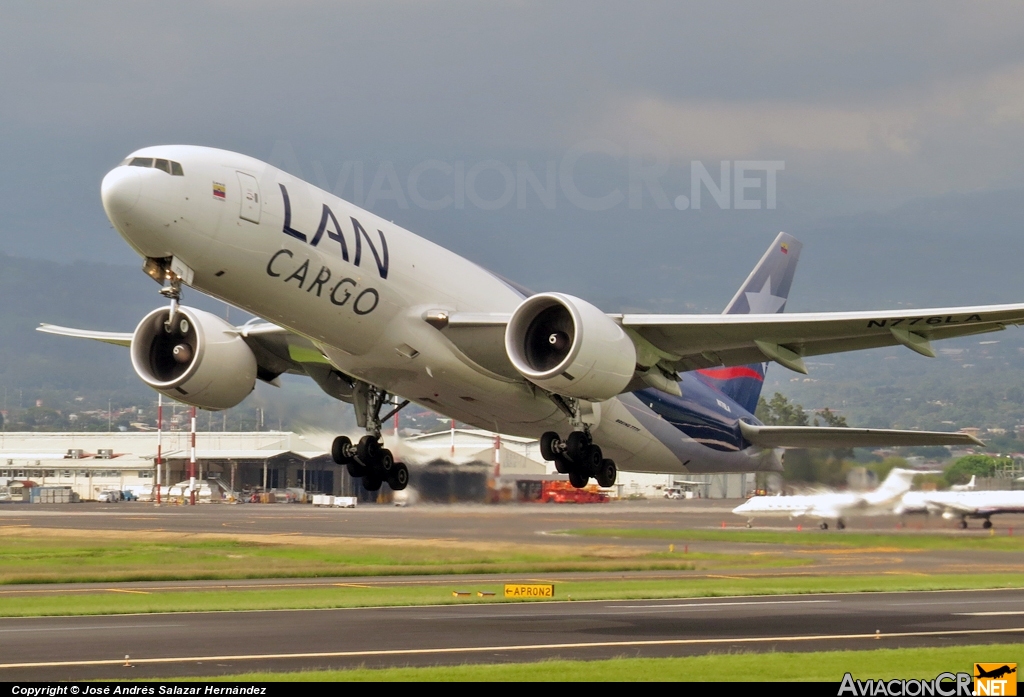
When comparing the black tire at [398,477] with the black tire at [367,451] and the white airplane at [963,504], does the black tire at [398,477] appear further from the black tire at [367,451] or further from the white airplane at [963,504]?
the white airplane at [963,504]

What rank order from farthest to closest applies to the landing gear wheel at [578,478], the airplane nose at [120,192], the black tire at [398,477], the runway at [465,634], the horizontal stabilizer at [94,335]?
the black tire at [398,477], the horizontal stabilizer at [94,335], the landing gear wheel at [578,478], the runway at [465,634], the airplane nose at [120,192]

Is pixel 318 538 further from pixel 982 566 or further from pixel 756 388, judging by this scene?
pixel 982 566

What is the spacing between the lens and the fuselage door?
828 inches

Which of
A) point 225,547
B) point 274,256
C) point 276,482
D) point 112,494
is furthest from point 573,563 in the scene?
point 112,494

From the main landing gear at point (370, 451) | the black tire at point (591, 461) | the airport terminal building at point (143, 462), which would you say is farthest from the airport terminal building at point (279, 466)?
the black tire at point (591, 461)

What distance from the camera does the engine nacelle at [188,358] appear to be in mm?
25125

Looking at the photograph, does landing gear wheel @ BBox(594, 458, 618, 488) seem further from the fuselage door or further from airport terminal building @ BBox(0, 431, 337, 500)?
airport terminal building @ BBox(0, 431, 337, 500)

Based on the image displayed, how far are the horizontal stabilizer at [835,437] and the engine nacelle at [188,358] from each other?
42.8 feet

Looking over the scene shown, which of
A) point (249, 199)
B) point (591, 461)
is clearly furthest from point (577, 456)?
point (249, 199)

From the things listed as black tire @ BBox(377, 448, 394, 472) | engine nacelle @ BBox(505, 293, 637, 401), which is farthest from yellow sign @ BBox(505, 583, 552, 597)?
engine nacelle @ BBox(505, 293, 637, 401)

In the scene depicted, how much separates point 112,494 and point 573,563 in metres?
59.6

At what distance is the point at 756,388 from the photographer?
113 ft

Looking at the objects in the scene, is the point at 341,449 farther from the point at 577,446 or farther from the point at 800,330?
the point at 800,330

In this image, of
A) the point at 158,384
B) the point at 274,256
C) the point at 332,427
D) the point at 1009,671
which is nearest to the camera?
the point at 1009,671
